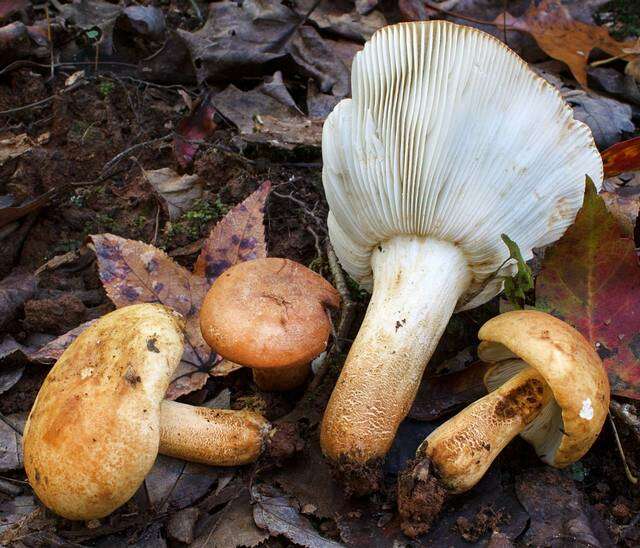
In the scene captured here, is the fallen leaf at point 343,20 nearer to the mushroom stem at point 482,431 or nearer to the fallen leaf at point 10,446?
the mushroom stem at point 482,431

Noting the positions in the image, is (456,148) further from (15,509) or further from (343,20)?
(343,20)

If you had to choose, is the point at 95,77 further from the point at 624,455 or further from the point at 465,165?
the point at 624,455

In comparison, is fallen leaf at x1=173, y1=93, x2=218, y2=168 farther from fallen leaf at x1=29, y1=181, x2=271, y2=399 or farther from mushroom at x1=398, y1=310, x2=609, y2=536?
mushroom at x1=398, y1=310, x2=609, y2=536

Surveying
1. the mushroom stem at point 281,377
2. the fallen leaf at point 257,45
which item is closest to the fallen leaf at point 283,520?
the mushroom stem at point 281,377

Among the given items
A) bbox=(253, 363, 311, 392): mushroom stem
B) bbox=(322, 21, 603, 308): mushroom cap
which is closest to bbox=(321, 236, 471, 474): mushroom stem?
bbox=(322, 21, 603, 308): mushroom cap

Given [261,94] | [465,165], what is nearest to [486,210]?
[465,165]

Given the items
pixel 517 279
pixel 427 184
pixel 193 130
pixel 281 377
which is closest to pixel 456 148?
pixel 427 184
